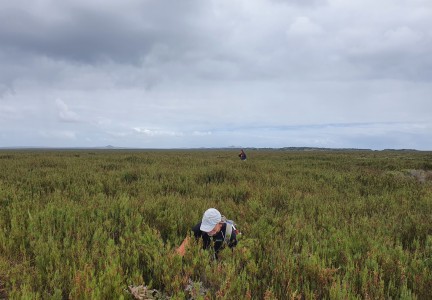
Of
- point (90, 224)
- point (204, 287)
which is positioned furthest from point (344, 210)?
point (90, 224)

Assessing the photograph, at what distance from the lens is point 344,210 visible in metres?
6.47

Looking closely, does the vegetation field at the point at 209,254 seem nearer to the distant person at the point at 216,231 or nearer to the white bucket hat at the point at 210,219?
the distant person at the point at 216,231

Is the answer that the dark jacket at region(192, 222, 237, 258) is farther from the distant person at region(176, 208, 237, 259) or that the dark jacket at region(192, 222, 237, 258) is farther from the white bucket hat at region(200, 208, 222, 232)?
the white bucket hat at region(200, 208, 222, 232)

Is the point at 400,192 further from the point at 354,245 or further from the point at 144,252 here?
the point at 144,252

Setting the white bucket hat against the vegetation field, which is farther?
the white bucket hat

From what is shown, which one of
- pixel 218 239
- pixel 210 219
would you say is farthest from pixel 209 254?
pixel 210 219

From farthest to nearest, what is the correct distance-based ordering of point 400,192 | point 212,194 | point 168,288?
point 400,192 → point 212,194 → point 168,288

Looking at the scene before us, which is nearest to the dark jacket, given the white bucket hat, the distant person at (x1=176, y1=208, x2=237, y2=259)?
the distant person at (x1=176, y1=208, x2=237, y2=259)

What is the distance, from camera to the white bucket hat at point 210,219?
13.0ft

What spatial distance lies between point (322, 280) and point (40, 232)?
12.8ft

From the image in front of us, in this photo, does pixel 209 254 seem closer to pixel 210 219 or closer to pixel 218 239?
pixel 218 239

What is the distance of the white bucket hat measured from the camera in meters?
3.96

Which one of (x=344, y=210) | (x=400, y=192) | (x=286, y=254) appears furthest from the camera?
(x=400, y=192)

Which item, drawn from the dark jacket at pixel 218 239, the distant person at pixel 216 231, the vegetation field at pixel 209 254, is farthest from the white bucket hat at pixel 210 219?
the vegetation field at pixel 209 254
